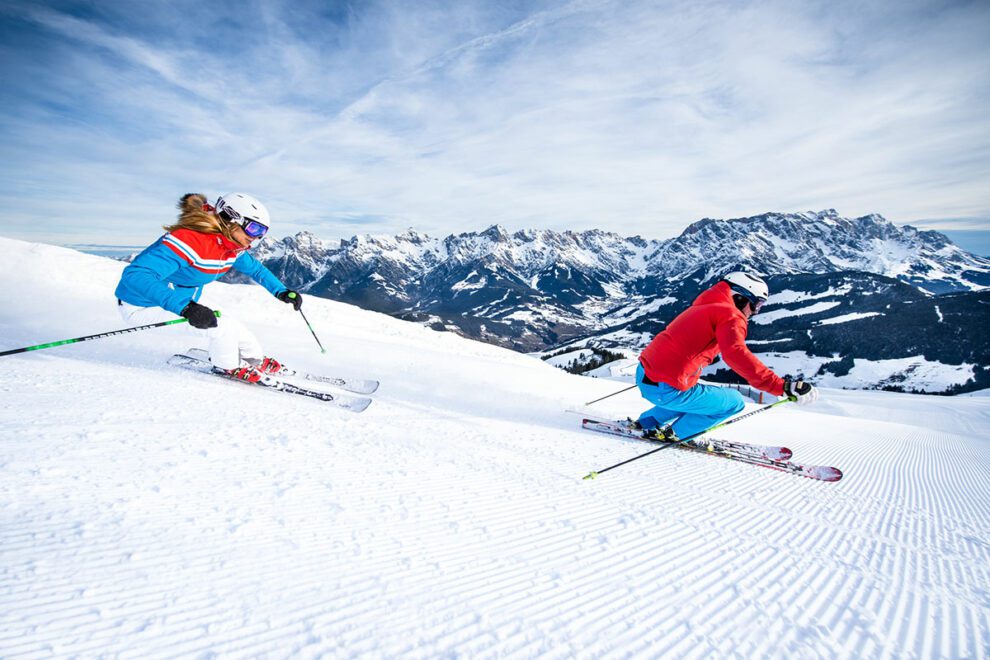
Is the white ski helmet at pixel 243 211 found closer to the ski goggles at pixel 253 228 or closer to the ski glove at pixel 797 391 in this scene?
the ski goggles at pixel 253 228

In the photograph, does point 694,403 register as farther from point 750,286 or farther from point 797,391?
point 750,286

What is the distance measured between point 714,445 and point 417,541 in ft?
A: 19.2

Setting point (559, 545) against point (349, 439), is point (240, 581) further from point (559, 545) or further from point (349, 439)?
point (349, 439)

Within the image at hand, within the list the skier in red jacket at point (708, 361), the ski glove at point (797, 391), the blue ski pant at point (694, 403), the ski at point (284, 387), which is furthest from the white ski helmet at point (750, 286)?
the ski at point (284, 387)

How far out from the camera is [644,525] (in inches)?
148

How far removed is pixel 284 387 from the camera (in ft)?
23.6

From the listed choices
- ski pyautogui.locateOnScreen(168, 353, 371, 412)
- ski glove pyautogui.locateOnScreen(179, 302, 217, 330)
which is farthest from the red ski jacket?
ski glove pyautogui.locateOnScreen(179, 302, 217, 330)

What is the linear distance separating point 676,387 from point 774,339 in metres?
224

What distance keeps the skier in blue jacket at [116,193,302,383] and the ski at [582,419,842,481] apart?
6150mm

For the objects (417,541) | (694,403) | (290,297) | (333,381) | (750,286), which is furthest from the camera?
(333,381)

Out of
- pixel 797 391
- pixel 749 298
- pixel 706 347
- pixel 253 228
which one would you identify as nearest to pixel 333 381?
pixel 253 228

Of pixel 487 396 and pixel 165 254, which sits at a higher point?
pixel 165 254

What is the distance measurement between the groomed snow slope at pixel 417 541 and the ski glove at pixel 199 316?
100 cm

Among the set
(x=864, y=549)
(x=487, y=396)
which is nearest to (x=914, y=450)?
(x=864, y=549)
